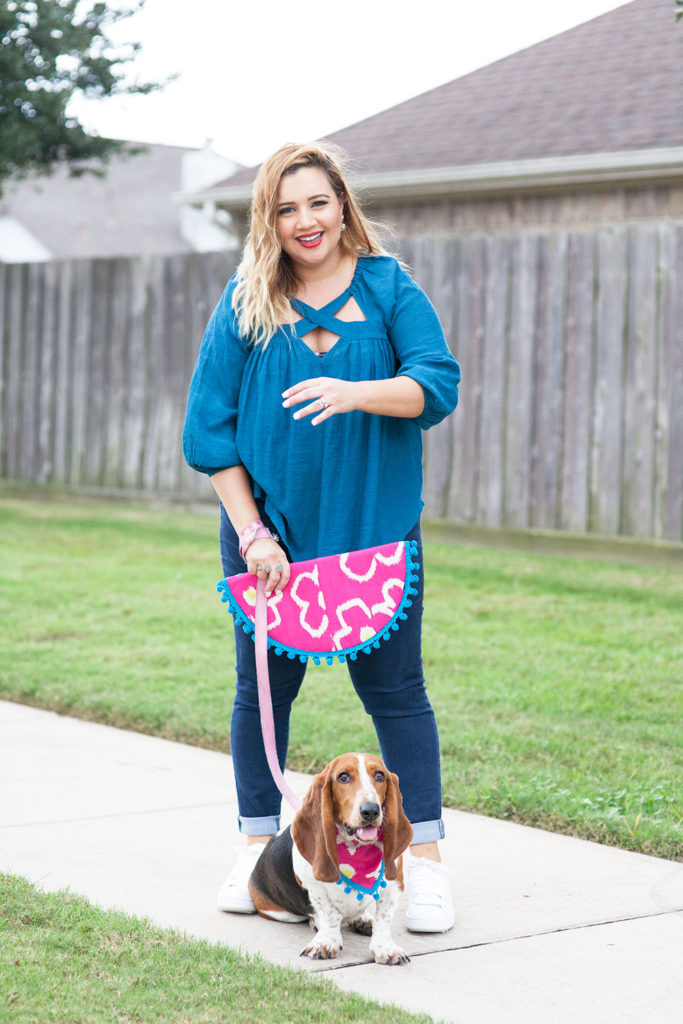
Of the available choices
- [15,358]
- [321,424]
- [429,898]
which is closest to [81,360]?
[15,358]

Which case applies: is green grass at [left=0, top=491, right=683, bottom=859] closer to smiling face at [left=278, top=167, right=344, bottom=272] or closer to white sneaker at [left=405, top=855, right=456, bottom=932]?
white sneaker at [left=405, top=855, right=456, bottom=932]

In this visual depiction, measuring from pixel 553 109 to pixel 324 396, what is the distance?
9.56 m

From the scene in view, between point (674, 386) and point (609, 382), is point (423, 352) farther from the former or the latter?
point (609, 382)

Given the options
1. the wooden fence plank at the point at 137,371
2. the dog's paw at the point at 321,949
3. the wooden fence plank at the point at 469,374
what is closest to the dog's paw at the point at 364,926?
the dog's paw at the point at 321,949

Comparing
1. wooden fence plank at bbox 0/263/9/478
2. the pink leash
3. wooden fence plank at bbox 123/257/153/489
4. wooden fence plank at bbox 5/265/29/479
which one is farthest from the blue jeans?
wooden fence plank at bbox 0/263/9/478

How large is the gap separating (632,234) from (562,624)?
2.83 meters

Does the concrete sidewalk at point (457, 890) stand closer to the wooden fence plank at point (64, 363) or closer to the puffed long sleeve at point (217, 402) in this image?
the puffed long sleeve at point (217, 402)

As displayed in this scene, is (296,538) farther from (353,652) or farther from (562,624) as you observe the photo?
(562,624)

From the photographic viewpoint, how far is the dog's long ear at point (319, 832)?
9.50 feet

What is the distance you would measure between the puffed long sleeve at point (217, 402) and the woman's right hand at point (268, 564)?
235mm

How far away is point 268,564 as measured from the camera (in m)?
3.12

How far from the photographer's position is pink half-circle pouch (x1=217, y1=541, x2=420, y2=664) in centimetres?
314

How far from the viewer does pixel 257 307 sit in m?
3.17

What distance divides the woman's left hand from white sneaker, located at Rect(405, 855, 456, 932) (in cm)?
118
